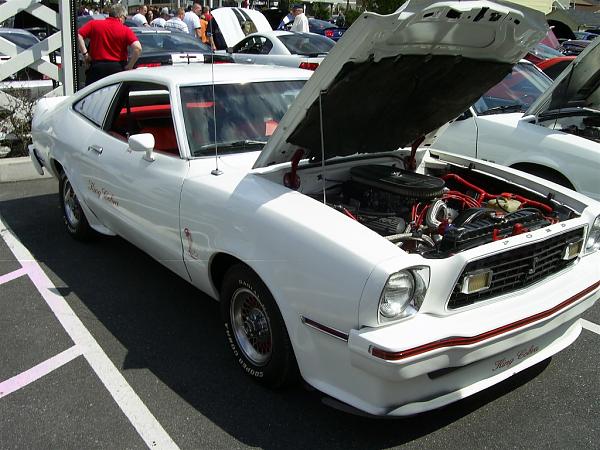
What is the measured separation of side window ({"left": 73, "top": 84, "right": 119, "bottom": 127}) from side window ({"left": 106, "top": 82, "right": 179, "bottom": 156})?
101mm

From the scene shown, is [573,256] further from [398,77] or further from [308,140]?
[308,140]

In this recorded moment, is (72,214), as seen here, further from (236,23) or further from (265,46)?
(265,46)

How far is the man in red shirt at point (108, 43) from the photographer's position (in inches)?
338

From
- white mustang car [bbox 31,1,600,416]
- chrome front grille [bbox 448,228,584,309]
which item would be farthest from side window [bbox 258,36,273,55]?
chrome front grille [bbox 448,228,584,309]

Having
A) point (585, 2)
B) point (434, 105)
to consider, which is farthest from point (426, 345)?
point (585, 2)

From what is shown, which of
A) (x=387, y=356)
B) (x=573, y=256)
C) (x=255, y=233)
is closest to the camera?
(x=387, y=356)

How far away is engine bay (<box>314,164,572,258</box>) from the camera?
299 centimetres

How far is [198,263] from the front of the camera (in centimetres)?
348

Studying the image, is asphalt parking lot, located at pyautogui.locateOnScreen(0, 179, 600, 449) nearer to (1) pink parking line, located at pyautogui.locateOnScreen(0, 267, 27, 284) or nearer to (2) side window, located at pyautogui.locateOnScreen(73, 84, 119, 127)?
(1) pink parking line, located at pyautogui.locateOnScreen(0, 267, 27, 284)

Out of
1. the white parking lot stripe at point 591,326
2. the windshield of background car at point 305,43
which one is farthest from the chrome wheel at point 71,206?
the windshield of background car at point 305,43

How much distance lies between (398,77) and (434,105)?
516 millimetres

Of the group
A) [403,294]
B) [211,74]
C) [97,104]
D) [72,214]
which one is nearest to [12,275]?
[72,214]

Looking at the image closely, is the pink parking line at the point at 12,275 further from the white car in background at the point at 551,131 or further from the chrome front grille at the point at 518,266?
the white car in background at the point at 551,131

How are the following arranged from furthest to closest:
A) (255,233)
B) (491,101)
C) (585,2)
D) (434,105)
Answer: (585,2) < (491,101) < (434,105) < (255,233)
